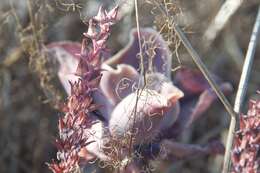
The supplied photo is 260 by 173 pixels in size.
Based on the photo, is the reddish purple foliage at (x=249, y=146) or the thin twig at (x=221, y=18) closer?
the reddish purple foliage at (x=249, y=146)

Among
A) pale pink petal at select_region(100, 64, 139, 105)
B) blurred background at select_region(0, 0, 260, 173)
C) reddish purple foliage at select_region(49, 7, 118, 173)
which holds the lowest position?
blurred background at select_region(0, 0, 260, 173)

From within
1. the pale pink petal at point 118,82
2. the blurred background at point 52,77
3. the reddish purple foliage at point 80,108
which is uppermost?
the reddish purple foliage at point 80,108

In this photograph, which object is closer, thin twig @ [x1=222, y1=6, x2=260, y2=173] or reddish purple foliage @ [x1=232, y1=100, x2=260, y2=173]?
reddish purple foliage @ [x1=232, y1=100, x2=260, y2=173]

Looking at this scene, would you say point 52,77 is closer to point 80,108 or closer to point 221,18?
point 221,18

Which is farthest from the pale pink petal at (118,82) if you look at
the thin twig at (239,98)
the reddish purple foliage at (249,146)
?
the reddish purple foliage at (249,146)

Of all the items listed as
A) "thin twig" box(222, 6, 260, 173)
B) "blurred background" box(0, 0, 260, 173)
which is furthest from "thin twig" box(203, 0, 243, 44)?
"thin twig" box(222, 6, 260, 173)

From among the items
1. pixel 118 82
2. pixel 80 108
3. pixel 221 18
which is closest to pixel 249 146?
pixel 80 108

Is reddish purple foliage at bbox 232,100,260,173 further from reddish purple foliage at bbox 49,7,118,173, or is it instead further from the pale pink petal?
the pale pink petal

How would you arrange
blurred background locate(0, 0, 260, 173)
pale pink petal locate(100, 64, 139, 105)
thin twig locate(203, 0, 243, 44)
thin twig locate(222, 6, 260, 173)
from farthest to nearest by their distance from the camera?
blurred background locate(0, 0, 260, 173) < thin twig locate(203, 0, 243, 44) < pale pink petal locate(100, 64, 139, 105) < thin twig locate(222, 6, 260, 173)

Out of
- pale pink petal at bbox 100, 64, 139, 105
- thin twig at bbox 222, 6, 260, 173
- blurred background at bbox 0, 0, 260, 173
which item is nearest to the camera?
thin twig at bbox 222, 6, 260, 173

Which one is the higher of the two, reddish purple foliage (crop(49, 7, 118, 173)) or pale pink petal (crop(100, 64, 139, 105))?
reddish purple foliage (crop(49, 7, 118, 173))

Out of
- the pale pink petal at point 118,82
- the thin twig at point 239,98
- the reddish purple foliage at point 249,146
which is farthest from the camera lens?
the pale pink petal at point 118,82

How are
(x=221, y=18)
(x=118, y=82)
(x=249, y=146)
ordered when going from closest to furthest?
(x=249, y=146) < (x=118, y=82) < (x=221, y=18)

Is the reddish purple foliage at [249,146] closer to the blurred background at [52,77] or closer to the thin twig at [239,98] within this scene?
the thin twig at [239,98]
